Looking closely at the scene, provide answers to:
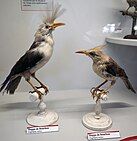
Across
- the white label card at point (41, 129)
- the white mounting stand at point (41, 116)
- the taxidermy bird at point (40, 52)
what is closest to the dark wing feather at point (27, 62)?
the taxidermy bird at point (40, 52)

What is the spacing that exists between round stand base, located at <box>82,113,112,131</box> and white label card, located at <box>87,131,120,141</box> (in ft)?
0.08

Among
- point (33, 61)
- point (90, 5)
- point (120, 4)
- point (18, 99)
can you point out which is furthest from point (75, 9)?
point (18, 99)

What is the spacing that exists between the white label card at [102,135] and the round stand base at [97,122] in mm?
24

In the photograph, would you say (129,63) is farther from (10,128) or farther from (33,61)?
(10,128)

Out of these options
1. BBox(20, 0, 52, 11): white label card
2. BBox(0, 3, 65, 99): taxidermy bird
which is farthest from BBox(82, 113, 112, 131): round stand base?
BBox(20, 0, 52, 11): white label card

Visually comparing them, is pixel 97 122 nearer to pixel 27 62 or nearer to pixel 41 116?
pixel 41 116

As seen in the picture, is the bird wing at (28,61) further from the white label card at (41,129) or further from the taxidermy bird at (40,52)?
the white label card at (41,129)

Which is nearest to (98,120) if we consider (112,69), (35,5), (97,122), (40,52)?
(97,122)

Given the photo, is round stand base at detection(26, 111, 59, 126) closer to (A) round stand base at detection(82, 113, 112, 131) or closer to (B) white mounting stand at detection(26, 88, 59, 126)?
(B) white mounting stand at detection(26, 88, 59, 126)

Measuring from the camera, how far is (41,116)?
805mm

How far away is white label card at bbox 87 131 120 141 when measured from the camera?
710mm

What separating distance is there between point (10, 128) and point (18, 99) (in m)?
0.24

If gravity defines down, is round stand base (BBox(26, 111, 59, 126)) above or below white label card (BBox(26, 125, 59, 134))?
above

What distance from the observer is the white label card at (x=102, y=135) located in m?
0.71
